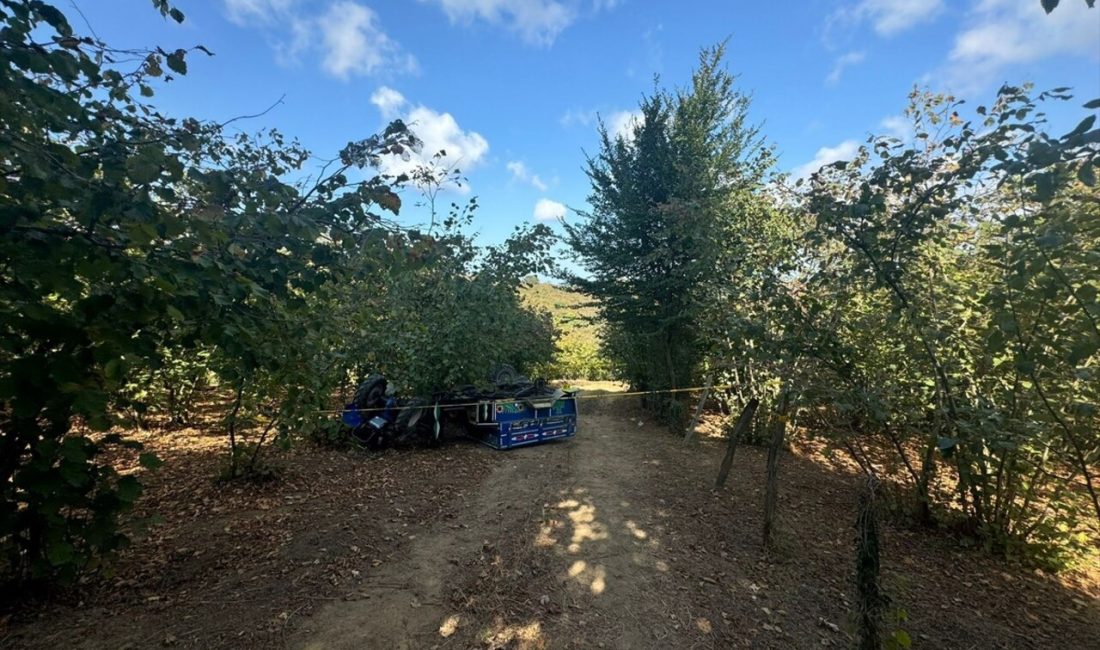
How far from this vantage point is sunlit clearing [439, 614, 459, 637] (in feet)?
8.70

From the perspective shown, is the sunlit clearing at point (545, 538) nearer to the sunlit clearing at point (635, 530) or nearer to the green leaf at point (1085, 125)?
the sunlit clearing at point (635, 530)

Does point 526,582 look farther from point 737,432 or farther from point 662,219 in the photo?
point 662,219

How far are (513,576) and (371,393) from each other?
4.14 m

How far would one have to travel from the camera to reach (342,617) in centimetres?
275

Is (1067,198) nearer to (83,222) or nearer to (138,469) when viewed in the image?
(83,222)

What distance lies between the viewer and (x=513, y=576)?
3.27m

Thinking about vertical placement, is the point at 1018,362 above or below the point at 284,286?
below

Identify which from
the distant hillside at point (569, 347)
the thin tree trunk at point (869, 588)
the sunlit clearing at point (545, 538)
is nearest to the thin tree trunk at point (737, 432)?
the sunlit clearing at point (545, 538)

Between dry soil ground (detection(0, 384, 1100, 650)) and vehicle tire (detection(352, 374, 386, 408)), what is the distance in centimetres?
139

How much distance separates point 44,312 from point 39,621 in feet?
7.18

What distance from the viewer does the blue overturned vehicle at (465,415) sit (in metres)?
6.32

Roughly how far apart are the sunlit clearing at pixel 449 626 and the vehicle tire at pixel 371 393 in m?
4.23

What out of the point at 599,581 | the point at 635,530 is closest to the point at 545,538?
the point at 599,581

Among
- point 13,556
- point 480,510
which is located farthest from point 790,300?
point 13,556
